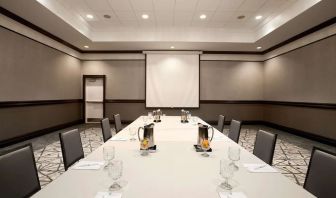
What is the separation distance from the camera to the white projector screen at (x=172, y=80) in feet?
24.2

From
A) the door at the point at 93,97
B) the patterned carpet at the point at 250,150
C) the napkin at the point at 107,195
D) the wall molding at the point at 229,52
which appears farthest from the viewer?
the door at the point at 93,97

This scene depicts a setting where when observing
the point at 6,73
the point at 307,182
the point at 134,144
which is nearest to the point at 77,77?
the point at 6,73

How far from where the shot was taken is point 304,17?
4.34 m

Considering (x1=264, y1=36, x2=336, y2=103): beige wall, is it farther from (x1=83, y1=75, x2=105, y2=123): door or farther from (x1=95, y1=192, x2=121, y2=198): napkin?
(x1=83, y1=75, x2=105, y2=123): door

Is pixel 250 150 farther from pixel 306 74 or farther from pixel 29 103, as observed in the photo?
pixel 29 103

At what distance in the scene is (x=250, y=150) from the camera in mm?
4137

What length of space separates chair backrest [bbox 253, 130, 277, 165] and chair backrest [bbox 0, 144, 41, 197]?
1887 mm

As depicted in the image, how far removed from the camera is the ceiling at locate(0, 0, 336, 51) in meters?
4.29

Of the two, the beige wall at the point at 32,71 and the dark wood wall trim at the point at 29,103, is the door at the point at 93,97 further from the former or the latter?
the dark wood wall trim at the point at 29,103

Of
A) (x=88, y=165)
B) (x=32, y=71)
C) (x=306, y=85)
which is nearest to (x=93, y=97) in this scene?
(x=32, y=71)

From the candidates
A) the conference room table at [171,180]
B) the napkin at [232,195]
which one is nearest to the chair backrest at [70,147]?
the conference room table at [171,180]

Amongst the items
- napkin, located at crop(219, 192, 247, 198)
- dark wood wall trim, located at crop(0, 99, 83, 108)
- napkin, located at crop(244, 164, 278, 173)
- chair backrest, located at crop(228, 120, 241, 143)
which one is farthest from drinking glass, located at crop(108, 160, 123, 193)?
dark wood wall trim, located at crop(0, 99, 83, 108)

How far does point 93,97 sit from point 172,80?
125 inches

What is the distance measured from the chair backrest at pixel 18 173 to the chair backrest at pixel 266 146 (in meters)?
1.89
